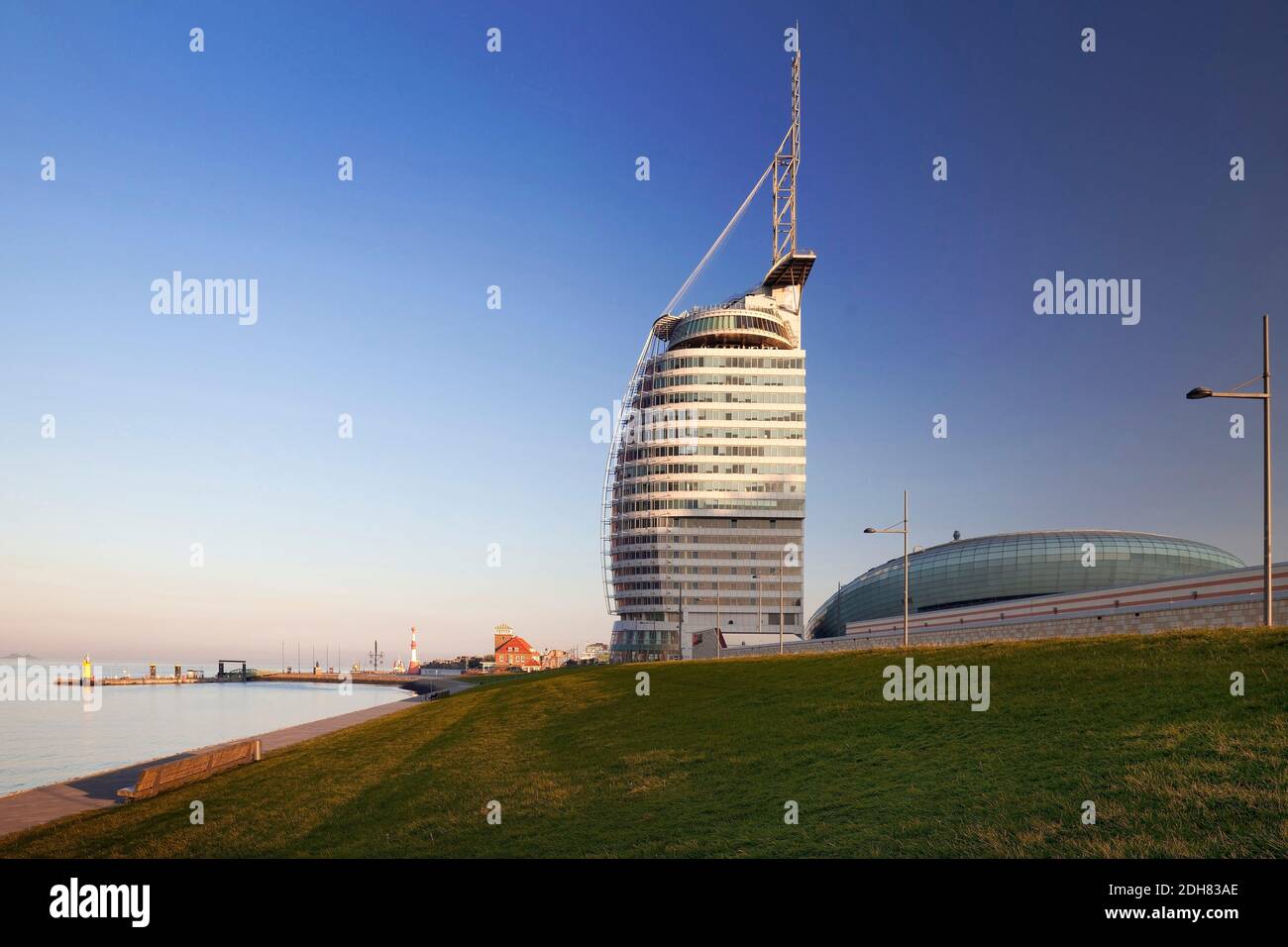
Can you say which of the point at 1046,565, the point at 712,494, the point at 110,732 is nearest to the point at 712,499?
the point at 712,494

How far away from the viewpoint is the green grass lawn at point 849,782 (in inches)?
414

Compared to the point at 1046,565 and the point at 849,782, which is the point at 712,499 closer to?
the point at 1046,565

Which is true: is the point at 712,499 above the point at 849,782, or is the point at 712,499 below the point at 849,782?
above

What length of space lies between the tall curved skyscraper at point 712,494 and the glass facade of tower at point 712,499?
18 cm

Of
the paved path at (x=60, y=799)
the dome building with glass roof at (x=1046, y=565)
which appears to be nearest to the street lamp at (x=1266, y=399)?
the paved path at (x=60, y=799)

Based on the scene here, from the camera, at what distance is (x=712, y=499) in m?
138

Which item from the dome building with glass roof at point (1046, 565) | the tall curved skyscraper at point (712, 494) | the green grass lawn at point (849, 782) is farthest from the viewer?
the tall curved skyscraper at point (712, 494)

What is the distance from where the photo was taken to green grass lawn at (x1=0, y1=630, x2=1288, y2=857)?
1052 centimetres

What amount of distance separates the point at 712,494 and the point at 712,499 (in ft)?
2.85

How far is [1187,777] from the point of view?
11023 mm

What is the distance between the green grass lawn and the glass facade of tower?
367 feet

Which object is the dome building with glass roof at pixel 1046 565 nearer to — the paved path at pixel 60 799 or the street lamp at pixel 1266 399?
the street lamp at pixel 1266 399

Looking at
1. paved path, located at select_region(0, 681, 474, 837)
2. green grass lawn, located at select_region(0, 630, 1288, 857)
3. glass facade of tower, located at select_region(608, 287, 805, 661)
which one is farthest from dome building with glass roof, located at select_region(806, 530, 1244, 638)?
paved path, located at select_region(0, 681, 474, 837)
